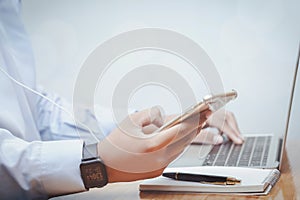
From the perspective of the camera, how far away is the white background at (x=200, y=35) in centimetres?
164

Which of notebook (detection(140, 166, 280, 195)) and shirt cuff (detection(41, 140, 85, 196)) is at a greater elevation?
shirt cuff (detection(41, 140, 85, 196))

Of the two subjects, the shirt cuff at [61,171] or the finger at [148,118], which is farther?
the finger at [148,118]

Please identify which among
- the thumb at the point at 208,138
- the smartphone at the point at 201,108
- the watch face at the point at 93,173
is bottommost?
the thumb at the point at 208,138

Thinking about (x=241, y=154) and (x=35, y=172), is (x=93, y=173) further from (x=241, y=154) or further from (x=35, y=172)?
(x=241, y=154)

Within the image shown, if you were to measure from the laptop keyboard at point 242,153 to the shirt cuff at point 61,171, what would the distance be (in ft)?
0.96

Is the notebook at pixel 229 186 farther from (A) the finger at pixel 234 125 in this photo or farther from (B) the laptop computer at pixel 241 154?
(A) the finger at pixel 234 125

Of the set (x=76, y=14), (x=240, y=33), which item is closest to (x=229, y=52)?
(x=240, y=33)

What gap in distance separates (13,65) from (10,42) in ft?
0.34

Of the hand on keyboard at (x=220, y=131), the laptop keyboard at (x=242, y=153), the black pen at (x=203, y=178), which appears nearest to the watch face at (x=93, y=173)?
the black pen at (x=203, y=178)

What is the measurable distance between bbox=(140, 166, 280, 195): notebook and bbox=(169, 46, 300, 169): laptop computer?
0.07 m

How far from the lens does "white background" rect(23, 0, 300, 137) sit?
A: 64.5 inches

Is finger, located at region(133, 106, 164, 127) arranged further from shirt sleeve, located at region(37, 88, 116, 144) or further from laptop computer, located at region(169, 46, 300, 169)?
shirt sleeve, located at region(37, 88, 116, 144)

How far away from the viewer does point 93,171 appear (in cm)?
81

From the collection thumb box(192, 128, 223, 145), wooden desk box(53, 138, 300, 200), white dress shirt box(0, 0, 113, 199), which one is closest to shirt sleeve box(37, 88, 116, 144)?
white dress shirt box(0, 0, 113, 199)
